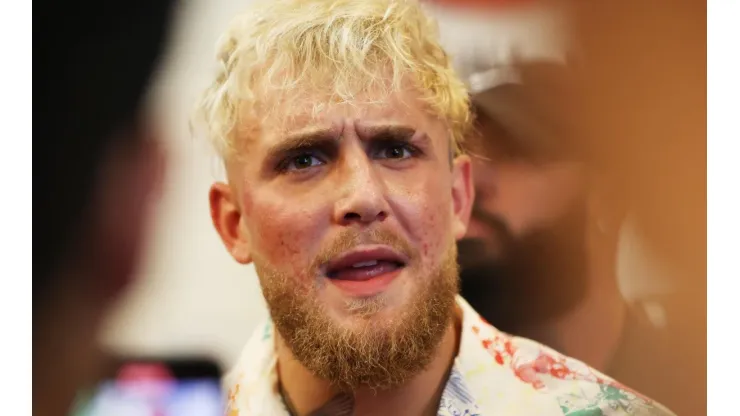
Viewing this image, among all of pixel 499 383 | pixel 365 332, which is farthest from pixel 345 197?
pixel 499 383

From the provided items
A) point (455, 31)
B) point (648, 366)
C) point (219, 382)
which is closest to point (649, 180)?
point (648, 366)

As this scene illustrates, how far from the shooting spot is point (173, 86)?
4.82 ft

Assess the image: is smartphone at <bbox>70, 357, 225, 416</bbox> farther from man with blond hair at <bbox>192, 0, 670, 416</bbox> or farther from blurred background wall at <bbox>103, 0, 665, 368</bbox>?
man with blond hair at <bbox>192, 0, 670, 416</bbox>

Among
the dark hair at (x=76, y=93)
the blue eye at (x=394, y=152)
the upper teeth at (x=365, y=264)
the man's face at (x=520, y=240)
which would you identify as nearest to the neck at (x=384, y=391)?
the man's face at (x=520, y=240)

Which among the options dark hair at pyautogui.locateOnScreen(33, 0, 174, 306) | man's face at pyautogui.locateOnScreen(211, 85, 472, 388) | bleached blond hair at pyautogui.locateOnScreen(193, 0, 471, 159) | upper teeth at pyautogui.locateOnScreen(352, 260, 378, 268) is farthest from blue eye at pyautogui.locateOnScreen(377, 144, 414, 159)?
dark hair at pyautogui.locateOnScreen(33, 0, 174, 306)

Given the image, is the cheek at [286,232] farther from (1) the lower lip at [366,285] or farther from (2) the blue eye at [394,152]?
(2) the blue eye at [394,152]

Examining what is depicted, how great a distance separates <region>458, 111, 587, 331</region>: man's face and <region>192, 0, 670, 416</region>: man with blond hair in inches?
2.9

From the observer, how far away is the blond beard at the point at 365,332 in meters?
1.27

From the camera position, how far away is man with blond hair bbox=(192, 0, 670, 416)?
128 cm

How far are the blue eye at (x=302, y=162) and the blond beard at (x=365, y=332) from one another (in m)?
0.22
